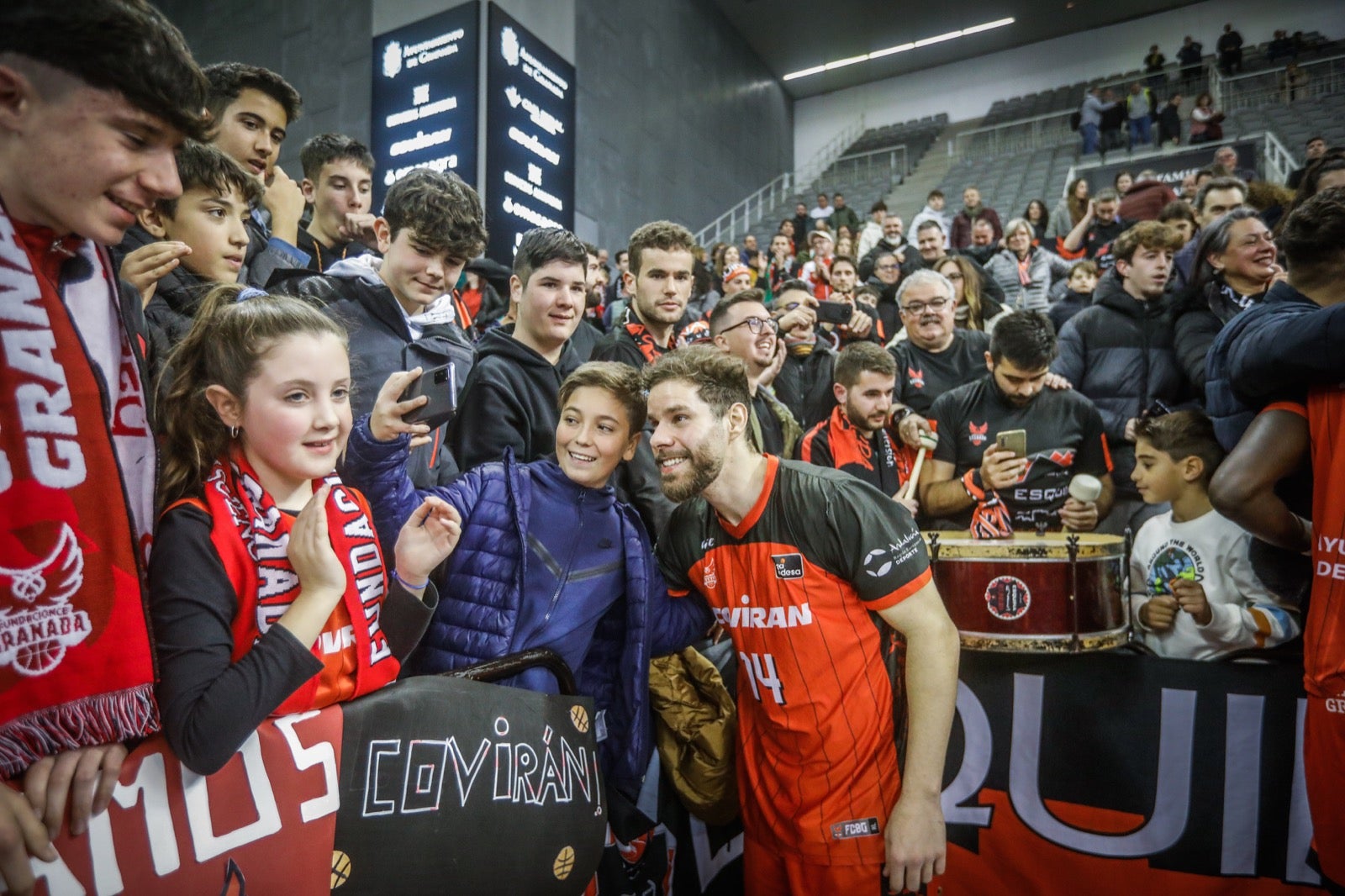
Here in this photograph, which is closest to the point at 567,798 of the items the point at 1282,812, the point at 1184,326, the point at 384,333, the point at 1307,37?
the point at 384,333

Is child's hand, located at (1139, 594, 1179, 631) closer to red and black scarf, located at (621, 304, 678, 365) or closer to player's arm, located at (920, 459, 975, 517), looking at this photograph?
player's arm, located at (920, 459, 975, 517)

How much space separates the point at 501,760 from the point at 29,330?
1.19m

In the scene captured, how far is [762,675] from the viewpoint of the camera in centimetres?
226

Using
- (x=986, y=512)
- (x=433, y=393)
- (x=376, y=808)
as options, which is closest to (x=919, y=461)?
(x=986, y=512)

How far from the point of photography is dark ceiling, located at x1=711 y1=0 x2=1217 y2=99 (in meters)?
18.5

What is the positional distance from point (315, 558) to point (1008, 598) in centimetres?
216

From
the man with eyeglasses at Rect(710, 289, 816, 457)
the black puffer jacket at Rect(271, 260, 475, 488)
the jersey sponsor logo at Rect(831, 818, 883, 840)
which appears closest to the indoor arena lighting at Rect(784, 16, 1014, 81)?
the man with eyeglasses at Rect(710, 289, 816, 457)

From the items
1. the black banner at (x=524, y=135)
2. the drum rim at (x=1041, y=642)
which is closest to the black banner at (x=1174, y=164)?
the black banner at (x=524, y=135)

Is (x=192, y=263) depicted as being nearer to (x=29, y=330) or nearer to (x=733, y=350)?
(x=29, y=330)

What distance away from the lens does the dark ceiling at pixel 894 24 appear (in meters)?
18.5

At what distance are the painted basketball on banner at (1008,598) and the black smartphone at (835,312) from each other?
90.1 inches

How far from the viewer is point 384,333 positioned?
2.52m

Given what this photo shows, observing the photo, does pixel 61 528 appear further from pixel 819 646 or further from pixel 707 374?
pixel 819 646

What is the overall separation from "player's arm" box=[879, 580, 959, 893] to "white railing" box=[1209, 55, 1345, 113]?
19304mm
